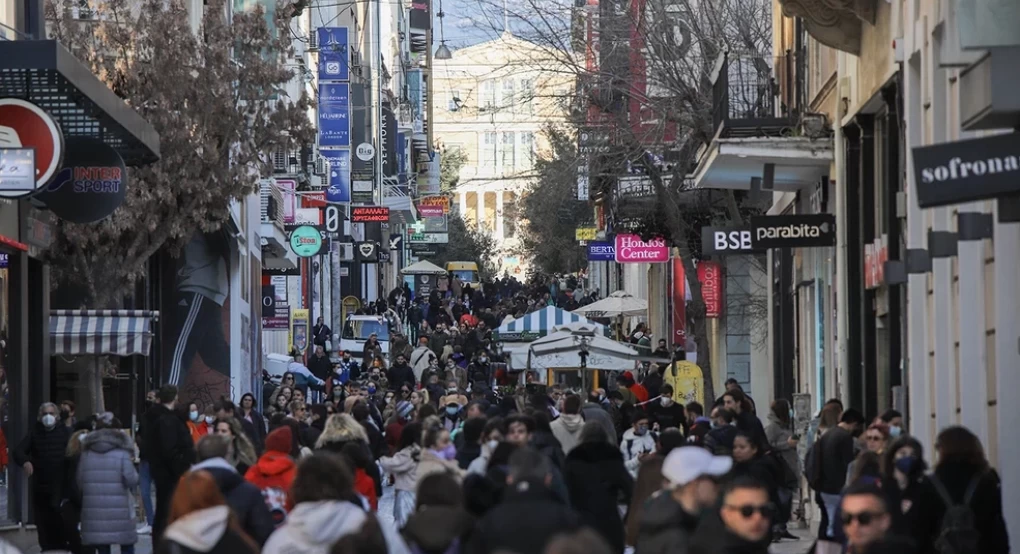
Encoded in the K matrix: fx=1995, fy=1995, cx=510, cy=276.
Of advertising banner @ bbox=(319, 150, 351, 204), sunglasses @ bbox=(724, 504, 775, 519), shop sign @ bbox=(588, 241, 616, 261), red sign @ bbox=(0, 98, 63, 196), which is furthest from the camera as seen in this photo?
advertising banner @ bbox=(319, 150, 351, 204)

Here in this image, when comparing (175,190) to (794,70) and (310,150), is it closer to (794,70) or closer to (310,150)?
(794,70)

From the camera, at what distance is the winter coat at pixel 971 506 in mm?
11109

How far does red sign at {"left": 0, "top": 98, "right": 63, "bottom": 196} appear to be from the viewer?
16812mm

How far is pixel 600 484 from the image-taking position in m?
14.0

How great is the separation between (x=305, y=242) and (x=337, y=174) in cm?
941

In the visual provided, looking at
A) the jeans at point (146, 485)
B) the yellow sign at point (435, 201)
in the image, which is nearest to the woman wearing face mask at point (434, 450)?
the jeans at point (146, 485)

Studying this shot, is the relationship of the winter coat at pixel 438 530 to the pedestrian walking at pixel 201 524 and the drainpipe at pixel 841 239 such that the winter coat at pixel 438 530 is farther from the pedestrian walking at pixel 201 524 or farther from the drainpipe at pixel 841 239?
the drainpipe at pixel 841 239

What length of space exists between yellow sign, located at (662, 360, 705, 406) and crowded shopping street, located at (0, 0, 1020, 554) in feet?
0.13

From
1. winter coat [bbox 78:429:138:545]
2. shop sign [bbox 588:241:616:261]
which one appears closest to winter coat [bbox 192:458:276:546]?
winter coat [bbox 78:429:138:545]

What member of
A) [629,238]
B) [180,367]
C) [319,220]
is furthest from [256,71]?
[319,220]

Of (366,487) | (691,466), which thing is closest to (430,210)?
(366,487)

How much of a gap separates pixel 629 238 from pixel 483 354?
559 centimetres

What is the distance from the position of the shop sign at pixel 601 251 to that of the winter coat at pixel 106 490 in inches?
1044

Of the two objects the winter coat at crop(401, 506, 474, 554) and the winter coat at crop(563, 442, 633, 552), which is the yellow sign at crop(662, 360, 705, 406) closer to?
the winter coat at crop(563, 442, 633, 552)
